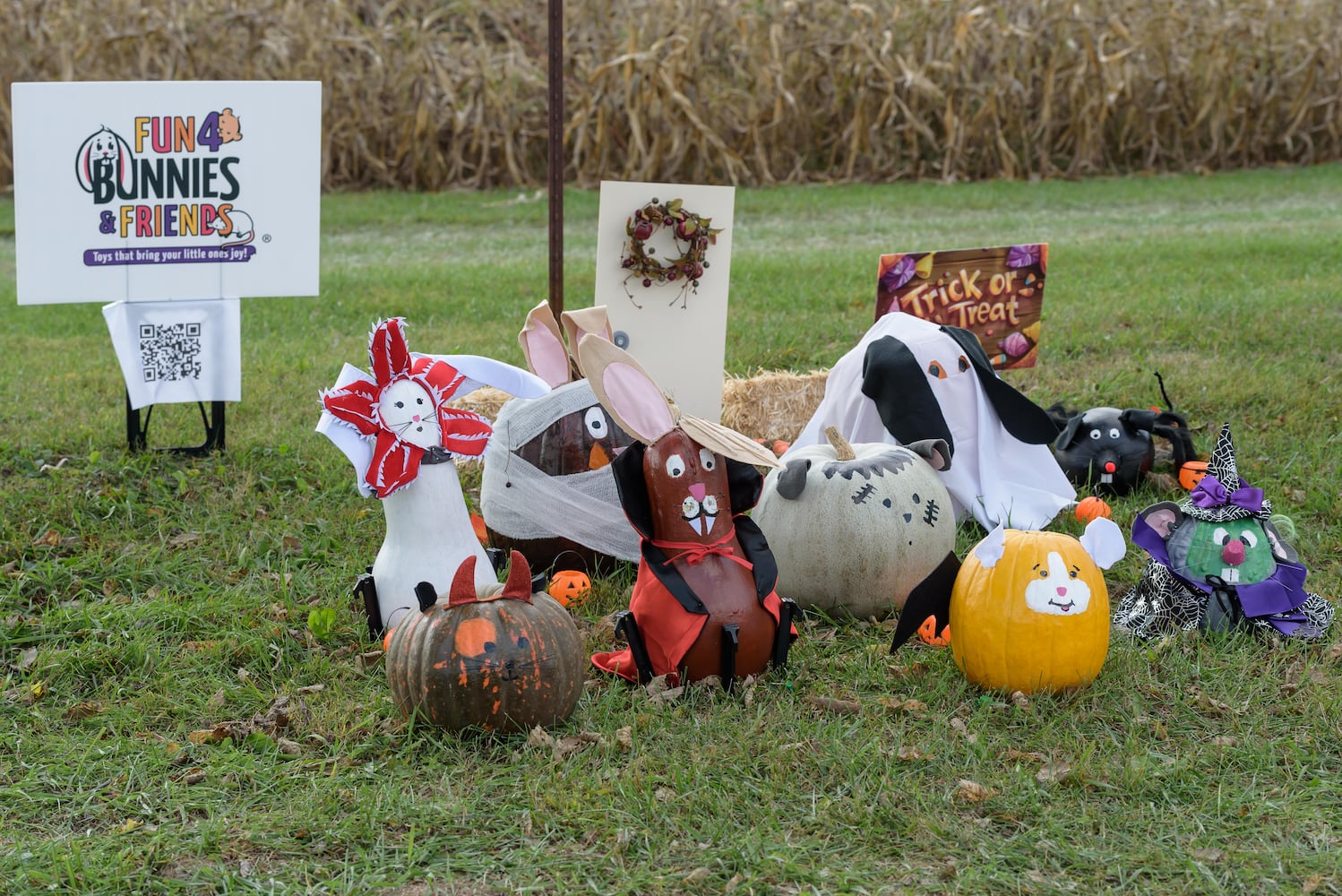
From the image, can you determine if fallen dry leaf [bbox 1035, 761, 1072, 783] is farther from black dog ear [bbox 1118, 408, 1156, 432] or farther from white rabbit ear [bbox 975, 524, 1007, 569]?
black dog ear [bbox 1118, 408, 1156, 432]

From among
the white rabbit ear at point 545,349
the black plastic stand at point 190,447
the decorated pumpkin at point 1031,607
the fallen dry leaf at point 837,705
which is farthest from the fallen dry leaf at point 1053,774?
the black plastic stand at point 190,447

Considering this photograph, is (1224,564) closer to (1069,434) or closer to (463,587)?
(1069,434)

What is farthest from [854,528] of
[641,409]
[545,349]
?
[545,349]

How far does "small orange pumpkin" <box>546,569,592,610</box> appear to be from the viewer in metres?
4.57

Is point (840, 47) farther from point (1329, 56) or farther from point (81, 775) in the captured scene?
point (81, 775)

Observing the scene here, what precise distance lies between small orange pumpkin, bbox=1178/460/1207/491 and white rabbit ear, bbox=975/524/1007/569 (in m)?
2.18

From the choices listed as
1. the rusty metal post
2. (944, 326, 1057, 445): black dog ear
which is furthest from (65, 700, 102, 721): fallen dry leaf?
(944, 326, 1057, 445): black dog ear

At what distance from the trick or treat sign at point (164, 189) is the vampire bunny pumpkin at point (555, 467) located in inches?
63.0

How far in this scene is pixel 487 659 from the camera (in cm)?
346

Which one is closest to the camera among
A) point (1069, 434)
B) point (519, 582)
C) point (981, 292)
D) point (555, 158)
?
point (519, 582)

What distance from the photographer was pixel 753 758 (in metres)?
3.51

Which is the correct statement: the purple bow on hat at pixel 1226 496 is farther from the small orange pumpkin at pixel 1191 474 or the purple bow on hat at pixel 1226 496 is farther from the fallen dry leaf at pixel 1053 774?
the small orange pumpkin at pixel 1191 474

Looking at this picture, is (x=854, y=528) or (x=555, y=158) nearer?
(x=854, y=528)

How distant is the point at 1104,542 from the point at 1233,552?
530mm
